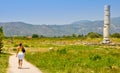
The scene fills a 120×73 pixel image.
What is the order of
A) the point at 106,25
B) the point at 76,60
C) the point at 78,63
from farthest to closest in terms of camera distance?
the point at 106,25 < the point at 76,60 < the point at 78,63

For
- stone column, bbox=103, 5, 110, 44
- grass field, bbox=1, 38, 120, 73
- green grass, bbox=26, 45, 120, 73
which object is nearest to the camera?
green grass, bbox=26, 45, 120, 73

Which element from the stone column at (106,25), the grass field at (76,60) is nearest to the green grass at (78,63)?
the grass field at (76,60)

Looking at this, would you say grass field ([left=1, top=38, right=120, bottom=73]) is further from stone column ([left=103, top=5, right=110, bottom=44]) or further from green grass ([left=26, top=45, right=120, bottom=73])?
stone column ([left=103, top=5, right=110, bottom=44])

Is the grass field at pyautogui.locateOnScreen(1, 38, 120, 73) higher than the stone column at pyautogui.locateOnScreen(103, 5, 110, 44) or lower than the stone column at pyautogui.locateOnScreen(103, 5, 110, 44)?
lower

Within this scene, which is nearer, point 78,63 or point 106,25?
point 78,63

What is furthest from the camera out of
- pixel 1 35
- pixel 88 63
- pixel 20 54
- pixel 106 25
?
pixel 106 25

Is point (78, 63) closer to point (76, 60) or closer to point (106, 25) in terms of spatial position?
point (76, 60)

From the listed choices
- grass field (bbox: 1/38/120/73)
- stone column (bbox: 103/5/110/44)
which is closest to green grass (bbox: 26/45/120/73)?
grass field (bbox: 1/38/120/73)

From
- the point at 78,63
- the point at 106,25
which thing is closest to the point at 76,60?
the point at 78,63

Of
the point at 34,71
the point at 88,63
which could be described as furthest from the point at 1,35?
the point at 34,71

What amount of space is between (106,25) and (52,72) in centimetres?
5366

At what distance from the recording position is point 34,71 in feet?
81.6

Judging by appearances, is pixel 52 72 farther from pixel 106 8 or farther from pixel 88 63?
pixel 106 8

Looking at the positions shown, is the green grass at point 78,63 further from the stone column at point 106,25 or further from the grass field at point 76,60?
the stone column at point 106,25
